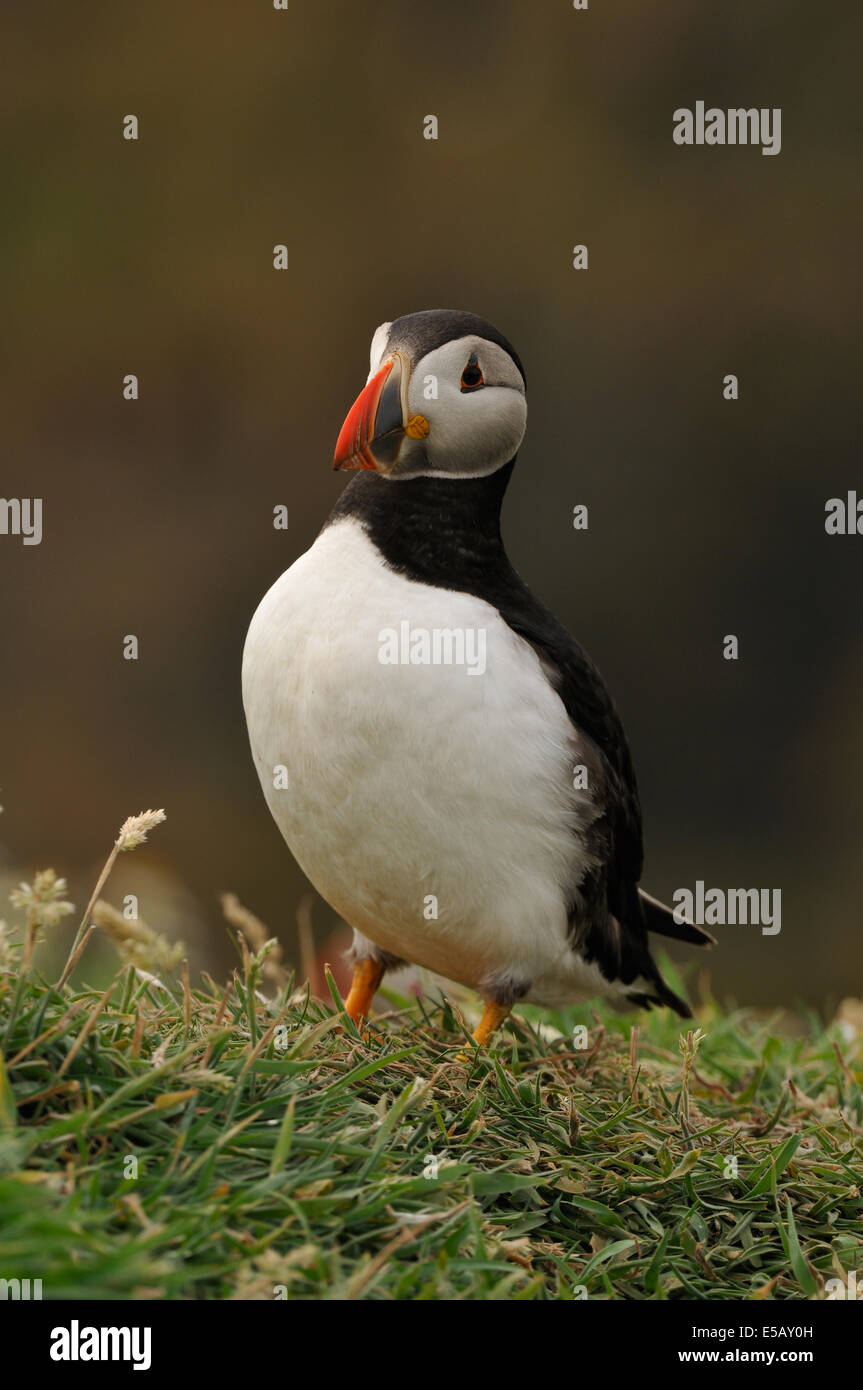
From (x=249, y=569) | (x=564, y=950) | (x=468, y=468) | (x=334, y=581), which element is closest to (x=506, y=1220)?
(x=564, y=950)

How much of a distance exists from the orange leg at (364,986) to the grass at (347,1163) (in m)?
0.13

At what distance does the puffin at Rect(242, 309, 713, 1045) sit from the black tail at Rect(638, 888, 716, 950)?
0.41 m

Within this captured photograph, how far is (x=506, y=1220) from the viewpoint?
239cm

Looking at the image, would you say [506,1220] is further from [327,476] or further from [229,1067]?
[327,476]

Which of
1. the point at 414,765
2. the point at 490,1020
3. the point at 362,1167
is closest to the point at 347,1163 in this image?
the point at 362,1167

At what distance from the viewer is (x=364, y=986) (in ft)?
11.7

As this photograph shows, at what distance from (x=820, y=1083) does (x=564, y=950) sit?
1.02 meters

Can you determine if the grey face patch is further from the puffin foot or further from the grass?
the puffin foot

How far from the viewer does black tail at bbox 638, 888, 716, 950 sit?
152 inches

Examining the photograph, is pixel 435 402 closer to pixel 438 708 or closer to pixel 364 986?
pixel 438 708

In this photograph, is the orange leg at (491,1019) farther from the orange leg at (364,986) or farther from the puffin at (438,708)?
the orange leg at (364,986)

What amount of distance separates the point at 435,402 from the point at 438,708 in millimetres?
703

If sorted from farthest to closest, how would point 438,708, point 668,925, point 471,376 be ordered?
1. point 668,925
2. point 471,376
3. point 438,708
